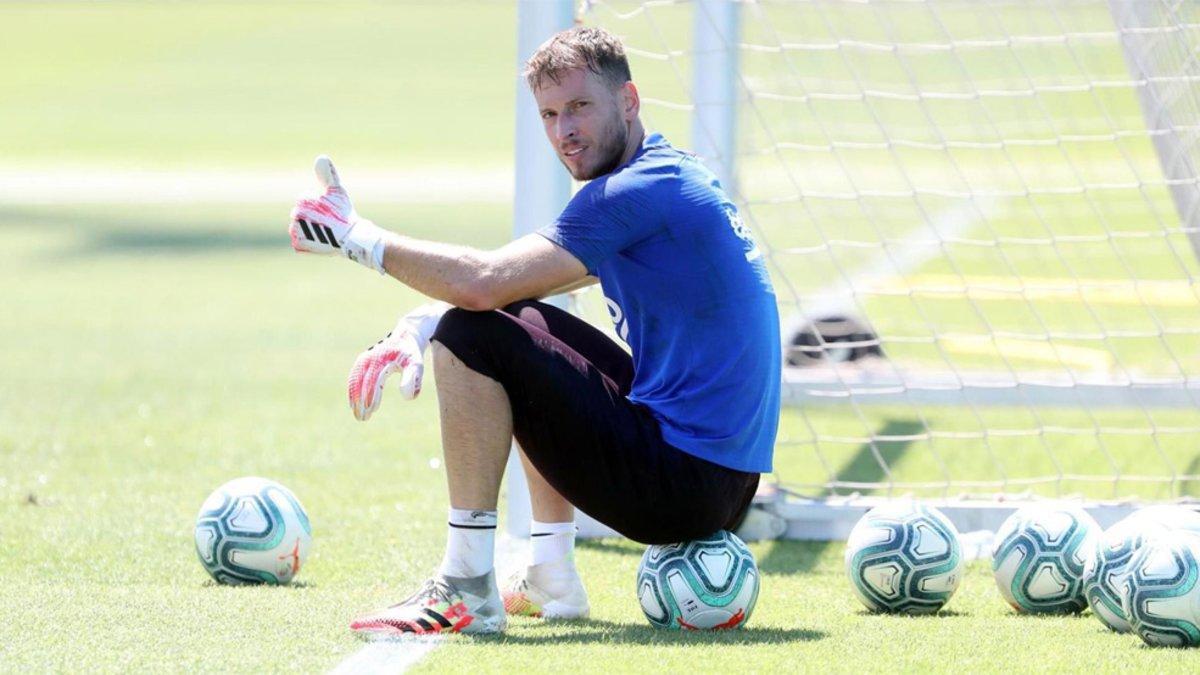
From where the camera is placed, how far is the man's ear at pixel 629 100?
539cm

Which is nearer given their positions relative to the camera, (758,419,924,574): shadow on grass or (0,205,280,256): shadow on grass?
(758,419,924,574): shadow on grass

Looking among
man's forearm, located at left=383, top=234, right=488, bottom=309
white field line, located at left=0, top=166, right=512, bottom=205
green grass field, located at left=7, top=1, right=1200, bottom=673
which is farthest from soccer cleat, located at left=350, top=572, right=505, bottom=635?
white field line, located at left=0, top=166, right=512, bottom=205

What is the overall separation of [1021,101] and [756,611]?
11.8 metres

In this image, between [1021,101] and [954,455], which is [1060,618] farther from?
[1021,101]

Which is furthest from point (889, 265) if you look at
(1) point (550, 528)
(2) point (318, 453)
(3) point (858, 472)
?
(1) point (550, 528)

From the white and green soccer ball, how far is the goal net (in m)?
1.76

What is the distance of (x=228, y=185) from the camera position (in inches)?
1239

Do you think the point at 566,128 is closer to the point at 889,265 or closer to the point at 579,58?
the point at 579,58

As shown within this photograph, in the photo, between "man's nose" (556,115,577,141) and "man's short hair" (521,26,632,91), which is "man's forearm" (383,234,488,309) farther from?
"man's short hair" (521,26,632,91)

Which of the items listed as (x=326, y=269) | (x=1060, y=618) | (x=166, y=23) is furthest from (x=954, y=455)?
(x=166, y=23)

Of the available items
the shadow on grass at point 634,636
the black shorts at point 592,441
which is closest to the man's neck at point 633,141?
the black shorts at point 592,441

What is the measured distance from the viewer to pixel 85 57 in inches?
2223

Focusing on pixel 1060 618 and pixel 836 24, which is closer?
pixel 1060 618

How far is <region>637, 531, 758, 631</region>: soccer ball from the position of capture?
5215mm
